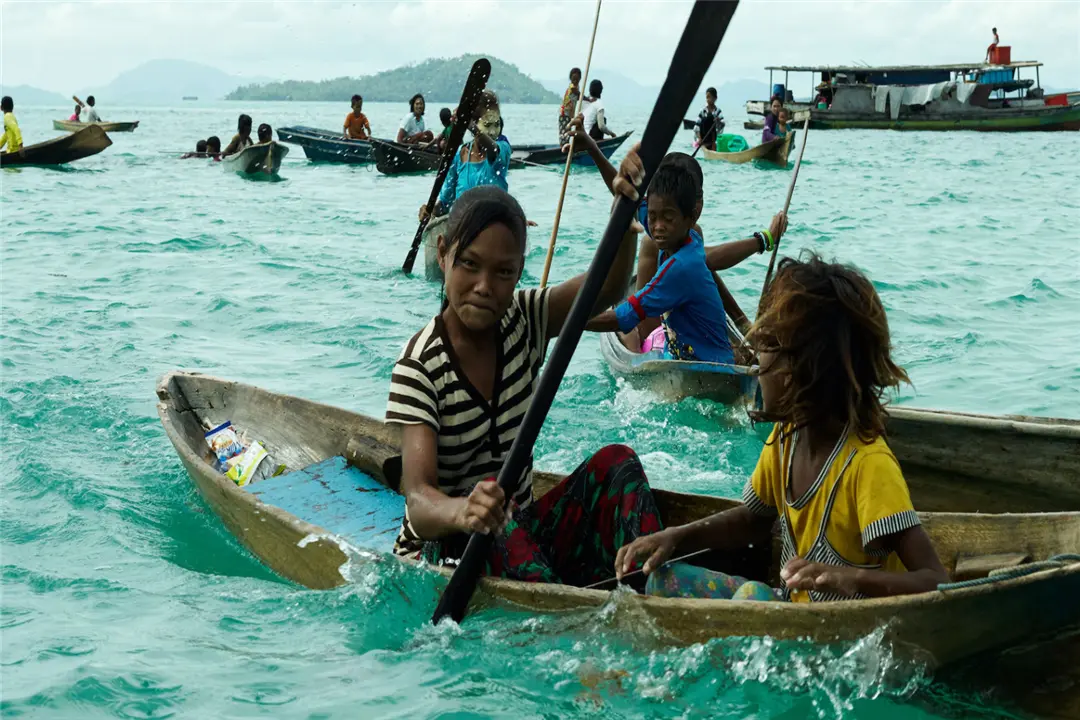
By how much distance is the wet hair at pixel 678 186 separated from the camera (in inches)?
182

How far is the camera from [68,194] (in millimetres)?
17141

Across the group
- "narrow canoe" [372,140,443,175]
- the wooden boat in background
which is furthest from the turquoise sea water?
the wooden boat in background

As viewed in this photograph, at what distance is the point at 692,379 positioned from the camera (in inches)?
212

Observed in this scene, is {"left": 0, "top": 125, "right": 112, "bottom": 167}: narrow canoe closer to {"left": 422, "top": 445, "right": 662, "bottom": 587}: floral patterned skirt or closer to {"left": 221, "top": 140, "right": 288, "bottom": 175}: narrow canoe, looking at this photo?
{"left": 221, "top": 140, "right": 288, "bottom": 175}: narrow canoe

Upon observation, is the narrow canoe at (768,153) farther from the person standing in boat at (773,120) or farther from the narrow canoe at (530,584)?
the narrow canoe at (530,584)

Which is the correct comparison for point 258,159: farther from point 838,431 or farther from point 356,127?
point 838,431

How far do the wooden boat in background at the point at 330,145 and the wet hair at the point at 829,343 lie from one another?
1804 cm

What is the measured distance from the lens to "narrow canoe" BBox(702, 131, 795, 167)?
1964 centimetres

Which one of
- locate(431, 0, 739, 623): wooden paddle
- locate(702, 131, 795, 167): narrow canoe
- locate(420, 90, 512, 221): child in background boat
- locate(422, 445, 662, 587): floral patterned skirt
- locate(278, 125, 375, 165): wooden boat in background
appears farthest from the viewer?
locate(278, 125, 375, 165): wooden boat in background

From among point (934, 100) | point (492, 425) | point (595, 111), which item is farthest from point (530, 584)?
point (934, 100)

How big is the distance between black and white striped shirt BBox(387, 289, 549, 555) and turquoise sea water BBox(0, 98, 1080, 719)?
35 centimetres

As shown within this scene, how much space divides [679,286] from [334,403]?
8.82 ft

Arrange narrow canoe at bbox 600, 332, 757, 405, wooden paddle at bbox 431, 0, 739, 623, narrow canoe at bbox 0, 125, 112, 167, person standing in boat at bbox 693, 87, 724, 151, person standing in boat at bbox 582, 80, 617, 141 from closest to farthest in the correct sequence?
1. wooden paddle at bbox 431, 0, 739, 623
2. narrow canoe at bbox 600, 332, 757, 405
3. person standing in boat at bbox 582, 80, 617, 141
4. person standing in boat at bbox 693, 87, 724, 151
5. narrow canoe at bbox 0, 125, 112, 167

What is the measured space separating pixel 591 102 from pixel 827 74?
760 inches
